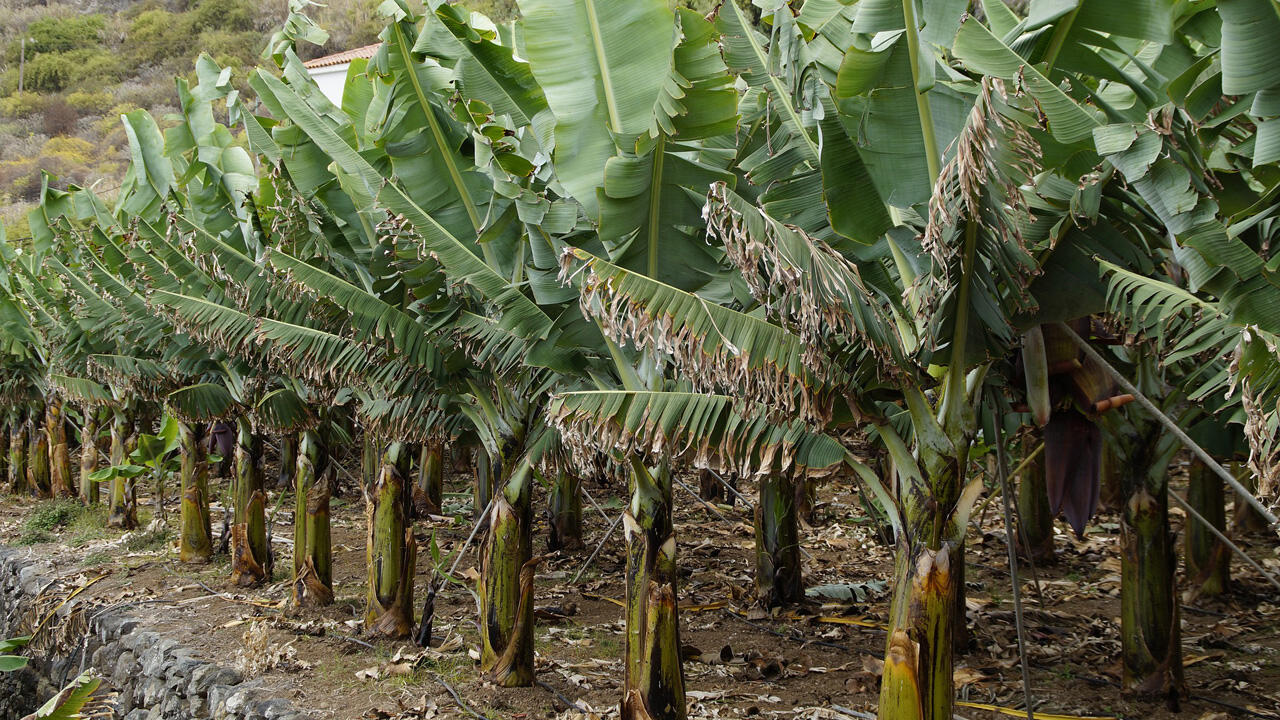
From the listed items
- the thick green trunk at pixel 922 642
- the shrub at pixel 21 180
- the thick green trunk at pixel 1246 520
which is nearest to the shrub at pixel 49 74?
the shrub at pixel 21 180

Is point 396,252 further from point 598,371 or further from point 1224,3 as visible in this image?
point 1224,3

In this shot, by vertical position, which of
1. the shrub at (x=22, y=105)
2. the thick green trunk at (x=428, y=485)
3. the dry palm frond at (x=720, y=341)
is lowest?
the thick green trunk at (x=428, y=485)

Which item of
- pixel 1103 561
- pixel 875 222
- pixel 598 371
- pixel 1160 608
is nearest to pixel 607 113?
pixel 875 222

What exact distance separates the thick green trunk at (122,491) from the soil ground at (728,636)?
1.49 m

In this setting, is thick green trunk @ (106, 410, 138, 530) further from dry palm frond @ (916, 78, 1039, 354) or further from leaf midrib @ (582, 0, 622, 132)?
dry palm frond @ (916, 78, 1039, 354)

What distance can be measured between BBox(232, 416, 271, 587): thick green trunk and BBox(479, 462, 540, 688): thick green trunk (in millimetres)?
4761

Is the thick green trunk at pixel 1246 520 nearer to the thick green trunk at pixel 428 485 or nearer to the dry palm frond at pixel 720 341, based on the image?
the dry palm frond at pixel 720 341

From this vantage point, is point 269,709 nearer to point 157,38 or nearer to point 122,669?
point 122,669

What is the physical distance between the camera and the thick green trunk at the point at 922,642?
3.88 m

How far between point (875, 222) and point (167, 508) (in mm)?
17102

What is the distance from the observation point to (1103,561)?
11172mm

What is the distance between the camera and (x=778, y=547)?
8852 millimetres

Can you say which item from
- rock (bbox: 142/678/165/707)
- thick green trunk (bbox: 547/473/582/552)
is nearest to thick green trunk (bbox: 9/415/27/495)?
thick green trunk (bbox: 547/473/582/552)

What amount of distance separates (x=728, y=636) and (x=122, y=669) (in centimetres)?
604
